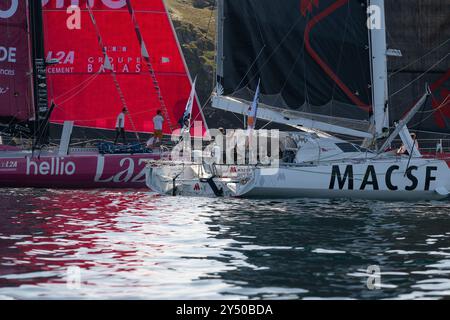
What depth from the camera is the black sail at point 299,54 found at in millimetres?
26031

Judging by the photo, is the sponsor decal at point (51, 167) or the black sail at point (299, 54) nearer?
the black sail at point (299, 54)

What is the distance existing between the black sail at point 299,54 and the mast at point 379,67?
32 cm

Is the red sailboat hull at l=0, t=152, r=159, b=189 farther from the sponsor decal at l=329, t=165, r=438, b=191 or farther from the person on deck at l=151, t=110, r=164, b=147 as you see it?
the sponsor decal at l=329, t=165, r=438, b=191

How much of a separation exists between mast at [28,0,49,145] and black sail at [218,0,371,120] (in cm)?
875

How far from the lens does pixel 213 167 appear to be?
25094 mm

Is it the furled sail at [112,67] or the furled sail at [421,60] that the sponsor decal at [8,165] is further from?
the furled sail at [421,60]

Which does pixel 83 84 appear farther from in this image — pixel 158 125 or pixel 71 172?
pixel 71 172

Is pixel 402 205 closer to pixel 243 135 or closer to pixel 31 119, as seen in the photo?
pixel 243 135

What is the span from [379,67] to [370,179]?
3666 mm

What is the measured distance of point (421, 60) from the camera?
97.1ft

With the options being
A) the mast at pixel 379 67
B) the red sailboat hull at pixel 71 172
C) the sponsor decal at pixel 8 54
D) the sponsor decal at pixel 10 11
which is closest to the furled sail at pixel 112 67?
the sponsor decal at pixel 8 54

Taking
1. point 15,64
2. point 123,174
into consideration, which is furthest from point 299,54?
point 15,64

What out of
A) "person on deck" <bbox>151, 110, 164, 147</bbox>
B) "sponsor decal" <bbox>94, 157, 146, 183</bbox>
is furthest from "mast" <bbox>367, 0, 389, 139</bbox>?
"person on deck" <bbox>151, 110, 164, 147</bbox>
